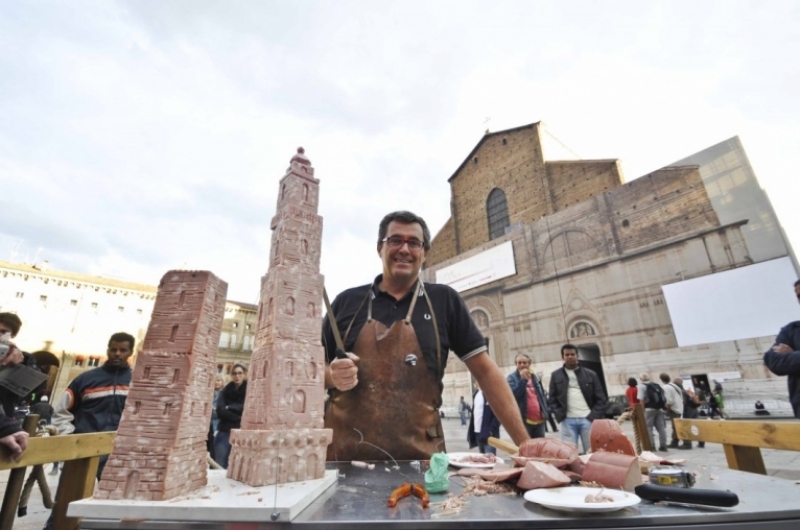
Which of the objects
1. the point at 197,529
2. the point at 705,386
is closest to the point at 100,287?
the point at 197,529

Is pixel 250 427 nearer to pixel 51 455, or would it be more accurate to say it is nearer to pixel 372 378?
pixel 372 378

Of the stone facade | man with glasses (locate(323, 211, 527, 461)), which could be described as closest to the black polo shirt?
man with glasses (locate(323, 211, 527, 461))

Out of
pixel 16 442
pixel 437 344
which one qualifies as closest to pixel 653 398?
pixel 437 344

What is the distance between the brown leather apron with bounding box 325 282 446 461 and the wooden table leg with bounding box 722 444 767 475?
1.79 metres

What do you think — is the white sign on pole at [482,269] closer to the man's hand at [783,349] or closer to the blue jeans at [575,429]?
the blue jeans at [575,429]

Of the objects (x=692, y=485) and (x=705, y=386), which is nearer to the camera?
(x=692, y=485)

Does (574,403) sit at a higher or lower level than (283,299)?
lower

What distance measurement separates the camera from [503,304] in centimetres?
1939

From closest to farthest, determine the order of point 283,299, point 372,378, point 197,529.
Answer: point 197,529 → point 283,299 → point 372,378

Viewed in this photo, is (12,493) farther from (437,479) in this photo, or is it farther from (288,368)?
(437,479)

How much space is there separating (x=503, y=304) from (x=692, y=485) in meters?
18.9

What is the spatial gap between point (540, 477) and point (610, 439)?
0.45m

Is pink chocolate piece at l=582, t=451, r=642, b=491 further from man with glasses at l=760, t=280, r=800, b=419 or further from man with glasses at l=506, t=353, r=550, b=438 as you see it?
man with glasses at l=506, t=353, r=550, b=438

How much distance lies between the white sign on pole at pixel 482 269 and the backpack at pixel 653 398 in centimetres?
1103
